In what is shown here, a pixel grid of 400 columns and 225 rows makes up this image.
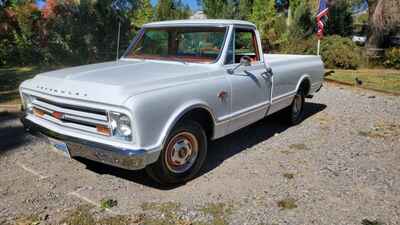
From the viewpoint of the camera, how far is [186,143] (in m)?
4.12

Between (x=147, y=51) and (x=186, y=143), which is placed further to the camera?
(x=147, y=51)

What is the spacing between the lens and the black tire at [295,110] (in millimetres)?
6691

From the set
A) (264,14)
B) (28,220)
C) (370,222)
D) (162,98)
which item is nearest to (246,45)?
(162,98)

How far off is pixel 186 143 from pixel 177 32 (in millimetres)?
1772

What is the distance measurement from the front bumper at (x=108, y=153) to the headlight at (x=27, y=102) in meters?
0.65

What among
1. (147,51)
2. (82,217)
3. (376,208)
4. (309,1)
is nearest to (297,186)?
(376,208)

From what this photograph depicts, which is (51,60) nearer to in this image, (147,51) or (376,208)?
(147,51)

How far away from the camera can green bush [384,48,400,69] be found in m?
15.8

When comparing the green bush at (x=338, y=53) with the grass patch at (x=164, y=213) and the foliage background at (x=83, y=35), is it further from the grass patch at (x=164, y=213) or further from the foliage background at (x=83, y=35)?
the grass patch at (x=164, y=213)

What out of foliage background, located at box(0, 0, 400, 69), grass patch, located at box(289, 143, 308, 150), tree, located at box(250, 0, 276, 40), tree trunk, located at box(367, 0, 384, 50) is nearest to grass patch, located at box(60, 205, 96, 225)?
grass patch, located at box(289, 143, 308, 150)

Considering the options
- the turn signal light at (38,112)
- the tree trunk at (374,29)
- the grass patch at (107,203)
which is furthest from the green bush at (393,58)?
the turn signal light at (38,112)

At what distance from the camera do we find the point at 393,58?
52.3 feet

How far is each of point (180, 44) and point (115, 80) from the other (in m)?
1.59

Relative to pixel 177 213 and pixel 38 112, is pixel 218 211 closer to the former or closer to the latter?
pixel 177 213
